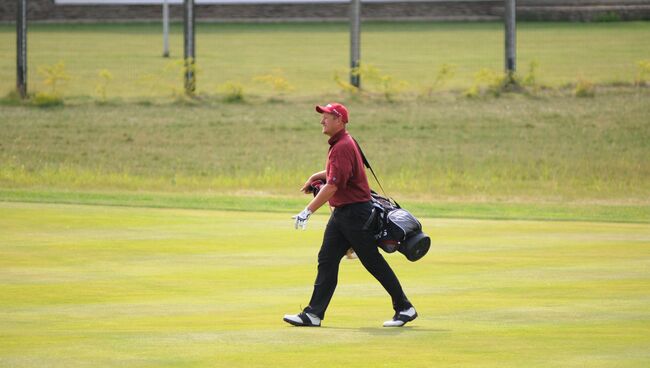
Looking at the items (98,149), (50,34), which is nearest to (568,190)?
(98,149)

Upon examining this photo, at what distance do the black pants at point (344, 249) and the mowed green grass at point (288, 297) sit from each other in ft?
0.80

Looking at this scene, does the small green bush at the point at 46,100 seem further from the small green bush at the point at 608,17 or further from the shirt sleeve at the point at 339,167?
the shirt sleeve at the point at 339,167

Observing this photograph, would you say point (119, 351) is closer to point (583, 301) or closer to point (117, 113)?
point (583, 301)

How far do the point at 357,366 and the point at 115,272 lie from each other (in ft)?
17.6

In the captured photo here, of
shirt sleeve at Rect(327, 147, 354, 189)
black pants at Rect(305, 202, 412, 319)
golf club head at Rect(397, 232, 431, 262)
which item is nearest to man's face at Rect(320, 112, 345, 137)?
shirt sleeve at Rect(327, 147, 354, 189)

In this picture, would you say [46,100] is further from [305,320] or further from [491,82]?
[305,320]

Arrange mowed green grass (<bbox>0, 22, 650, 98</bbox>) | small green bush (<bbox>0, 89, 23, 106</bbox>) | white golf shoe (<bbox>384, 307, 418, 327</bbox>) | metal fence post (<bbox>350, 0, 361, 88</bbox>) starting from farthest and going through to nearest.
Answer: mowed green grass (<bbox>0, 22, 650, 98</bbox>), metal fence post (<bbox>350, 0, 361, 88</bbox>), small green bush (<bbox>0, 89, 23, 106</bbox>), white golf shoe (<bbox>384, 307, 418, 327</bbox>)

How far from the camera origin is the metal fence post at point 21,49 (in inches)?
1419

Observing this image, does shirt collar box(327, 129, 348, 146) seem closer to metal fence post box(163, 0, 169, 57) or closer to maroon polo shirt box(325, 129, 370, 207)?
maroon polo shirt box(325, 129, 370, 207)

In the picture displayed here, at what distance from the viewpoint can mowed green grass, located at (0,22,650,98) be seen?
38.4m

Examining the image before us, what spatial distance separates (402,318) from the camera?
11000 millimetres

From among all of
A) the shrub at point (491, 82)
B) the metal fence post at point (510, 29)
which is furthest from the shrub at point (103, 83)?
the metal fence post at point (510, 29)

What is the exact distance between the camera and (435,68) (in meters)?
40.0

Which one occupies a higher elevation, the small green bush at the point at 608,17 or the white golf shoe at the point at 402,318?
the small green bush at the point at 608,17
